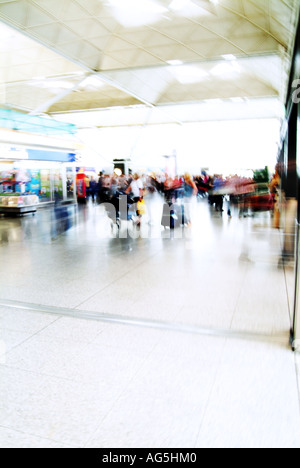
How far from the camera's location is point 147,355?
3570 mm

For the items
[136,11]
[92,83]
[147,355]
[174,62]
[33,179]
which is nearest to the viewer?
[147,355]

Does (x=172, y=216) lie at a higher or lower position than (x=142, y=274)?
higher

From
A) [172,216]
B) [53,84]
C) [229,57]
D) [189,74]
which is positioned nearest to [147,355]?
[172,216]

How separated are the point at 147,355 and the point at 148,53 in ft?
68.5

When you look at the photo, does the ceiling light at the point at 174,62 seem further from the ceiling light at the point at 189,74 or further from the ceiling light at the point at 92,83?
the ceiling light at the point at 92,83

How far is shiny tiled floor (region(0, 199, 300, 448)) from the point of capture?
2.49m

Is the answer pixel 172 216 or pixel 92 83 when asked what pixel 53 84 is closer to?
pixel 92 83

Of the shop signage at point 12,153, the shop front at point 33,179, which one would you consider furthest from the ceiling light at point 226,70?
the shop signage at point 12,153

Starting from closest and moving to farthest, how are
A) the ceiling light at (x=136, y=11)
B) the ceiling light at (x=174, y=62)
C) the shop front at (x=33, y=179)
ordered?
1. the ceiling light at (x=136, y=11)
2. the shop front at (x=33, y=179)
3. the ceiling light at (x=174, y=62)

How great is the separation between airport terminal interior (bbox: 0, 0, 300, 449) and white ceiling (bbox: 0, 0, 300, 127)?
0.41ft

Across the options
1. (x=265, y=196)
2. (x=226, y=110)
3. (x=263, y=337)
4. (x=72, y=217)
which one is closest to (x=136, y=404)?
(x=263, y=337)

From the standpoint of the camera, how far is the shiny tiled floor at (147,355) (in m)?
2.49

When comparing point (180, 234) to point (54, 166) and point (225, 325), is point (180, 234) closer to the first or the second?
point (225, 325)

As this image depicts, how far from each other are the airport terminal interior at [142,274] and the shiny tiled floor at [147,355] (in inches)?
0.6
